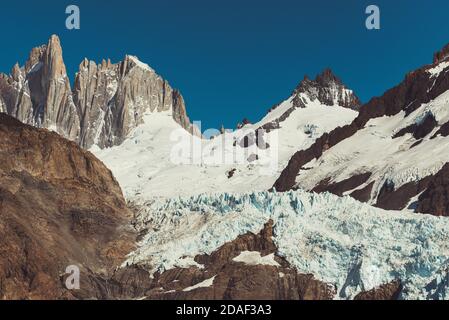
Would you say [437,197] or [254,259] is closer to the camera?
[254,259]

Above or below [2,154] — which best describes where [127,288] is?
below

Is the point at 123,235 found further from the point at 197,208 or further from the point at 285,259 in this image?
the point at 285,259

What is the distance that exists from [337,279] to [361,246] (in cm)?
588

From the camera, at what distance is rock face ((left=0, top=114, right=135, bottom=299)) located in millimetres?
129750

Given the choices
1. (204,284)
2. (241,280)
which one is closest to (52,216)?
(204,284)

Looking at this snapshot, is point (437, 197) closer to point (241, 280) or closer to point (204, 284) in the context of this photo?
point (241, 280)

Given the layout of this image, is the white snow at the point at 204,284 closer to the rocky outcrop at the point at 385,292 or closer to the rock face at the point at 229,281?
the rock face at the point at 229,281

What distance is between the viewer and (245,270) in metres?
131

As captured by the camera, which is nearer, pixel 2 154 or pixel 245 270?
pixel 245 270

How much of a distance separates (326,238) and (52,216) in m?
49.3

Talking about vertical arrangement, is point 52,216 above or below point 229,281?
above

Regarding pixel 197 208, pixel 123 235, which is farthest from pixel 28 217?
pixel 197 208

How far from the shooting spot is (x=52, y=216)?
500ft

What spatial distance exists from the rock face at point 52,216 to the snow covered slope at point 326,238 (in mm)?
8038
